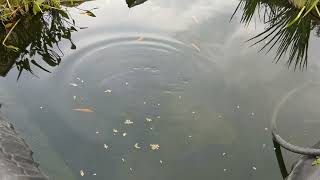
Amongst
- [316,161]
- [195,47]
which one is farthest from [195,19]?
[316,161]

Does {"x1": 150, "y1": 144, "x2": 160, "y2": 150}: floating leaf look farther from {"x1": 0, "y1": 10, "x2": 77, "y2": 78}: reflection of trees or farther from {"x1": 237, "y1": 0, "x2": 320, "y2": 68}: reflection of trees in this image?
{"x1": 237, "y1": 0, "x2": 320, "y2": 68}: reflection of trees

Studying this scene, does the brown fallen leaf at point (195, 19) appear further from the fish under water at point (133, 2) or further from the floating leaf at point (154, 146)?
the floating leaf at point (154, 146)

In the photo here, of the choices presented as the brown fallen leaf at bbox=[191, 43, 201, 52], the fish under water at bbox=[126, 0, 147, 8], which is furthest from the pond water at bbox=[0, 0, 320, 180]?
the fish under water at bbox=[126, 0, 147, 8]

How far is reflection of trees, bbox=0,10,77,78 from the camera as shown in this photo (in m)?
3.92

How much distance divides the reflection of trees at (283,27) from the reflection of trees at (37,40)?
181 cm

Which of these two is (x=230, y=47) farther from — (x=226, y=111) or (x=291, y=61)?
(x=226, y=111)

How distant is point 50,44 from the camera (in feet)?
13.5

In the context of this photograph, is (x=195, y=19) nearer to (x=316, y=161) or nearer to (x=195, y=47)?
(x=195, y=47)

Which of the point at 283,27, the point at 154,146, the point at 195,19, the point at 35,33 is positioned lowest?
the point at 154,146

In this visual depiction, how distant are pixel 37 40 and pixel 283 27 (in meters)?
2.38

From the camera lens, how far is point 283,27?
13.7 feet

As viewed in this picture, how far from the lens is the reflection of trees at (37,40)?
392cm

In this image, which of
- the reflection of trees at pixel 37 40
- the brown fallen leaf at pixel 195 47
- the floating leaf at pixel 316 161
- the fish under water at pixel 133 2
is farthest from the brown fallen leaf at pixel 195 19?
the floating leaf at pixel 316 161

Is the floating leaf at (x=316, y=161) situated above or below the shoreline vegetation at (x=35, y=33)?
below
